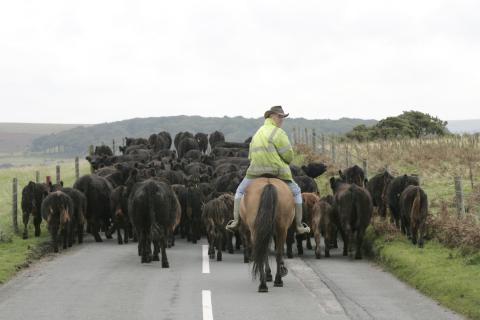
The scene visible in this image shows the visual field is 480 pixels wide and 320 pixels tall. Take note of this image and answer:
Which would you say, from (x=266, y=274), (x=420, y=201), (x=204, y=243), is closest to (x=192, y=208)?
(x=204, y=243)

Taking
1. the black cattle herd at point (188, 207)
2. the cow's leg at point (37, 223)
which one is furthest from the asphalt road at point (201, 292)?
the cow's leg at point (37, 223)

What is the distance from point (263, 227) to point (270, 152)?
1.42m

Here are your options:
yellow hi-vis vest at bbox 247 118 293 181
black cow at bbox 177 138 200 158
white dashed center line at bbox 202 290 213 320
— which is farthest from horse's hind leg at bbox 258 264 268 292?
black cow at bbox 177 138 200 158

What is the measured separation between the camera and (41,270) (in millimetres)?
16828

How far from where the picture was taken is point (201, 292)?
13.6 meters

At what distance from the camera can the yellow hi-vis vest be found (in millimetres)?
14453

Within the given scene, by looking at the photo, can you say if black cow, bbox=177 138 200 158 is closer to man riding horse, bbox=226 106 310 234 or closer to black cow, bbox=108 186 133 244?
black cow, bbox=108 186 133 244

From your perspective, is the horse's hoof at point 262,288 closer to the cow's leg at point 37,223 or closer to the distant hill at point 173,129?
the cow's leg at point 37,223

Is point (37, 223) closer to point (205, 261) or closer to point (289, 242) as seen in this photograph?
point (205, 261)

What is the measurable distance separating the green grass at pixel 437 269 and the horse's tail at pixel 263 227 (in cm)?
263

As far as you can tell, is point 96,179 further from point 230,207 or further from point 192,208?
point 230,207

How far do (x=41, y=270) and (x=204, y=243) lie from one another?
19.8ft

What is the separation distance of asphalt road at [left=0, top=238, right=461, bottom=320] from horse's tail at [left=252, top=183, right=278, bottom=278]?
545 millimetres

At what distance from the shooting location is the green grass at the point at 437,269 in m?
12.6
